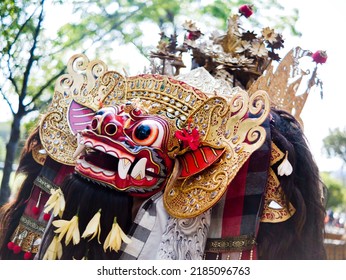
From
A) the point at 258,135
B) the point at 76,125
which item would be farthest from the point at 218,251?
the point at 76,125

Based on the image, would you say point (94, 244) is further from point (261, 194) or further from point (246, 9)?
point (246, 9)

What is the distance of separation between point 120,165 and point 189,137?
26 cm

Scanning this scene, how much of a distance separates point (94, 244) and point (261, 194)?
0.62m

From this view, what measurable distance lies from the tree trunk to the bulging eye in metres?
1.30

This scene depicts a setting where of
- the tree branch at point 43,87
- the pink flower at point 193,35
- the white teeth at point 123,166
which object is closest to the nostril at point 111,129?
the white teeth at point 123,166

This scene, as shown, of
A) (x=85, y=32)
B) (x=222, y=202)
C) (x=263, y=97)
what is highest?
(x=85, y=32)

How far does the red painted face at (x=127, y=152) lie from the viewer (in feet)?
6.74

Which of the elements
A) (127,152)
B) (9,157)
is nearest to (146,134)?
(127,152)

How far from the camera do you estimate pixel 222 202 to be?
208cm

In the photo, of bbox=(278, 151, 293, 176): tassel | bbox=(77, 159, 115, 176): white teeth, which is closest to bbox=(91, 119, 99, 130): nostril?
bbox=(77, 159, 115, 176): white teeth

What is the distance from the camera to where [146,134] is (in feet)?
6.84

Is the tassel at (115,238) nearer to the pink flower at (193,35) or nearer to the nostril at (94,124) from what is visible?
the nostril at (94,124)

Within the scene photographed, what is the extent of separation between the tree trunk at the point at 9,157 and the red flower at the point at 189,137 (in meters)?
Result: 1.41

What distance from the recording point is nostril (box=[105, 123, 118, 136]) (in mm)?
2078
